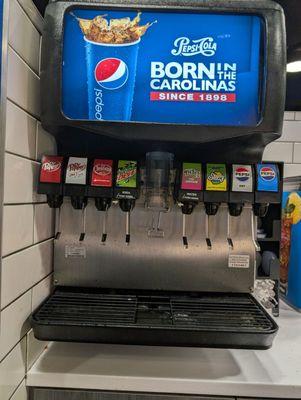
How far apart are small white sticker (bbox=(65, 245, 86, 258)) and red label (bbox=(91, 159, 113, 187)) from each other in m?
0.22

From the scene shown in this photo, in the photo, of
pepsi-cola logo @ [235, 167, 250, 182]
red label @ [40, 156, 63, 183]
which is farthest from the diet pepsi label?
red label @ [40, 156, 63, 183]

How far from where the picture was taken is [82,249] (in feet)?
3.23

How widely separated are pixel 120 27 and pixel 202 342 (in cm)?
77

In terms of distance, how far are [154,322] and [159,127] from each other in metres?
0.47

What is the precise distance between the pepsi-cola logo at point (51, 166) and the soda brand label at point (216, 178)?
1.31ft

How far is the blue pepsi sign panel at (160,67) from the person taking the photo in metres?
0.81

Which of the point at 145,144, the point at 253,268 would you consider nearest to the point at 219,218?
the point at 253,268

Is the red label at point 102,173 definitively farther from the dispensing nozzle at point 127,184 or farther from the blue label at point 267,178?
the blue label at point 267,178

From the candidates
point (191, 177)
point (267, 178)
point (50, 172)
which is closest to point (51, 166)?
point (50, 172)

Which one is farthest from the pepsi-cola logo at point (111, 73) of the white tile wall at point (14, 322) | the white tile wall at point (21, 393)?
the white tile wall at point (21, 393)

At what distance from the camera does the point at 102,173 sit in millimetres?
886

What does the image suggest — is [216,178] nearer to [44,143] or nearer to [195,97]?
[195,97]

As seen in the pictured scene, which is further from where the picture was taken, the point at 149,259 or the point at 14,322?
the point at 149,259

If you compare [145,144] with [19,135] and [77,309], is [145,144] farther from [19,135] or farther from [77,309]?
[77,309]
